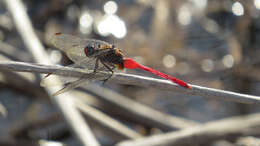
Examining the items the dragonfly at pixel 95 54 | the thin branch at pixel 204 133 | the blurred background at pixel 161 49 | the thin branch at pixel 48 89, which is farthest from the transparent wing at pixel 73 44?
the blurred background at pixel 161 49

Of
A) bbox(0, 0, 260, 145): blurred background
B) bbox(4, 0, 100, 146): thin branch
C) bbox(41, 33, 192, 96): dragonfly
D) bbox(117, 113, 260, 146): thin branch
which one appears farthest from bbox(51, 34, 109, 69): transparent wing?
bbox(0, 0, 260, 145): blurred background

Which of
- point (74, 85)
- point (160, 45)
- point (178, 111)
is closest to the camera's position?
point (74, 85)

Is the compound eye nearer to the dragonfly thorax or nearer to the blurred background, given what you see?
the dragonfly thorax

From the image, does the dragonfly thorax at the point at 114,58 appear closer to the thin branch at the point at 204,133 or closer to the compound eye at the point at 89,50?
the compound eye at the point at 89,50

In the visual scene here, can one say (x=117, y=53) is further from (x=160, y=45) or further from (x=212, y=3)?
(x=212, y=3)

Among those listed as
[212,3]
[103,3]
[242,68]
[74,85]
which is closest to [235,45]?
[242,68]

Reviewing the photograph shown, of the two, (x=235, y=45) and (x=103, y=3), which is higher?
(x=103, y=3)
